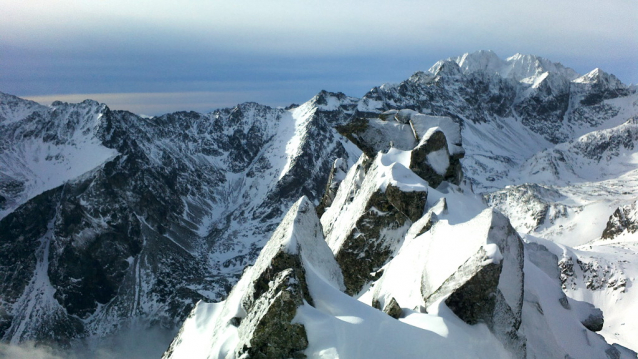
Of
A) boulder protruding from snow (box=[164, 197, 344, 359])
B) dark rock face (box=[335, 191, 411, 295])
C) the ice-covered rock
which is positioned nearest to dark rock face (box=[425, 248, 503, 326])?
boulder protruding from snow (box=[164, 197, 344, 359])

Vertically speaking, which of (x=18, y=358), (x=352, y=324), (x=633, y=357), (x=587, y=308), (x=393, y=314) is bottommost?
(x=18, y=358)

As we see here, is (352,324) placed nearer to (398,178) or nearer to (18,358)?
(398,178)

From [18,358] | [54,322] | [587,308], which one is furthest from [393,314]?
[54,322]

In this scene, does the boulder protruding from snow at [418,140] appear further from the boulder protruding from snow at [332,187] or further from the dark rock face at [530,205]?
the dark rock face at [530,205]

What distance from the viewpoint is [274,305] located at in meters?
14.2

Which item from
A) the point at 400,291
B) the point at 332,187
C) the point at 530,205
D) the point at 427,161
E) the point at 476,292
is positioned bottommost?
the point at 530,205

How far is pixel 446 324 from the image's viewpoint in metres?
15.2

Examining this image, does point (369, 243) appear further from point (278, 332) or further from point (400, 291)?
point (278, 332)

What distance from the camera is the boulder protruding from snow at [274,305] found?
1389 cm

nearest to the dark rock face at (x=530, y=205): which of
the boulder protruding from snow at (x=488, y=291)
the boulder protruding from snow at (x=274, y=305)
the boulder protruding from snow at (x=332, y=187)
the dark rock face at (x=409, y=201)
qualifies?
the boulder protruding from snow at (x=332, y=187)

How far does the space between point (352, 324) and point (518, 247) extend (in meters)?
10.9

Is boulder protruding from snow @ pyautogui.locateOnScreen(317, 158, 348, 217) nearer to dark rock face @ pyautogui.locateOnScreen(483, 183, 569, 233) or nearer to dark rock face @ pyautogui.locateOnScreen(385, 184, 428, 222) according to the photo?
dark rock face @ pyautogui.locateOnScreen(385, 184, 428, 222)

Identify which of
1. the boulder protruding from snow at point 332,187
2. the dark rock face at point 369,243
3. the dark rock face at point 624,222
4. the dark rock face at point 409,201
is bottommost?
the dark rock face at point 624,222

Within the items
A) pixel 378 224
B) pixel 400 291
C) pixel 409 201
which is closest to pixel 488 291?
pixel 400 291
